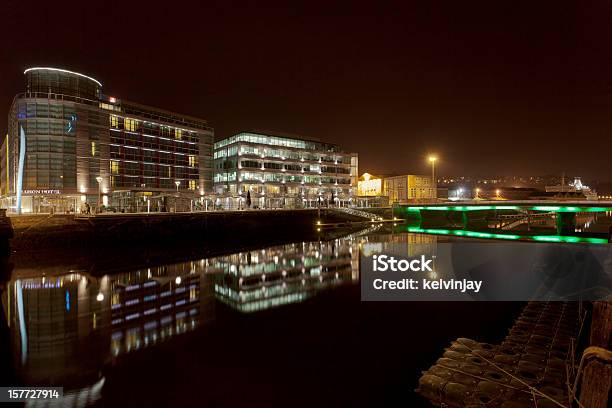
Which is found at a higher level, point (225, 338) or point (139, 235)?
point (139, 235)

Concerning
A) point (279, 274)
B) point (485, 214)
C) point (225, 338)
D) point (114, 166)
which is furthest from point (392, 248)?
point (485, 214)

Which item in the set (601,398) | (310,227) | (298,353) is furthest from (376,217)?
(601,398)

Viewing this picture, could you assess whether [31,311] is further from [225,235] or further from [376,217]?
[376,217]

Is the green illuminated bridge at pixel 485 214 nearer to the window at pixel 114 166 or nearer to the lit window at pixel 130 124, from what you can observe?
the window at pixel 114 166

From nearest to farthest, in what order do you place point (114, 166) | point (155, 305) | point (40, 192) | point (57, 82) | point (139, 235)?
point (155, 305) < point (139, 235) < point (40, 192) < point (57, 82) < point (114, 166)

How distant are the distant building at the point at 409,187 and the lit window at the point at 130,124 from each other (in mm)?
67686

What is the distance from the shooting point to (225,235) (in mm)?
50000

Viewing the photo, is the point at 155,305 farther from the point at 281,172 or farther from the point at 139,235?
the point at 281,172

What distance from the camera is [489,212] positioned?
93.9 m

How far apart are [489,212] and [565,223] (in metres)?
37.2

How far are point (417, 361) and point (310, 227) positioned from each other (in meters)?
51.5

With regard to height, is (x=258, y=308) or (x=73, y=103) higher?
(x=73, y=103)

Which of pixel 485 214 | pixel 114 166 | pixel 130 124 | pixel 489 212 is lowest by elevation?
pixel 485 214

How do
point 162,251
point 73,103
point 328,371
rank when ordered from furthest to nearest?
point 73,103 < point 162,251 < point 328,371
